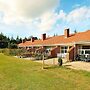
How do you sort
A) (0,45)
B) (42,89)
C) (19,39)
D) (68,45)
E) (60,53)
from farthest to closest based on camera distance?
(19,39) → (0,45) → (60,53) → (68,45) → (42,89)

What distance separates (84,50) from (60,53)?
7.93 metres

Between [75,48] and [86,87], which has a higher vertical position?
[75,48]

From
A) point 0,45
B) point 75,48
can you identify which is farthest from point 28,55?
point 0,45

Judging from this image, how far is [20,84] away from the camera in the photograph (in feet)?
44.4

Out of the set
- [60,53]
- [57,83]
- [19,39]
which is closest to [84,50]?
[60,53]

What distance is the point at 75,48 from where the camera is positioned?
3145 cm

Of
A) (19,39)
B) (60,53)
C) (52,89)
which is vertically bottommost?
(52,89)

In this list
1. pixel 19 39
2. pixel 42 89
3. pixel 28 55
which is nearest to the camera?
pixel 42 89

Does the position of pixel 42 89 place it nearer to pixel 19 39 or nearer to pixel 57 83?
pixel 57 83

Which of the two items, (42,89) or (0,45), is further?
(0,45)

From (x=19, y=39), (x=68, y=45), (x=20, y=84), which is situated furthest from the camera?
(x=19, y=39)

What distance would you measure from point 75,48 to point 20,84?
1909cm

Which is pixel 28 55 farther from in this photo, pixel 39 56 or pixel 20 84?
pixel 20 84

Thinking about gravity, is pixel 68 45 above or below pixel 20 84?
above
